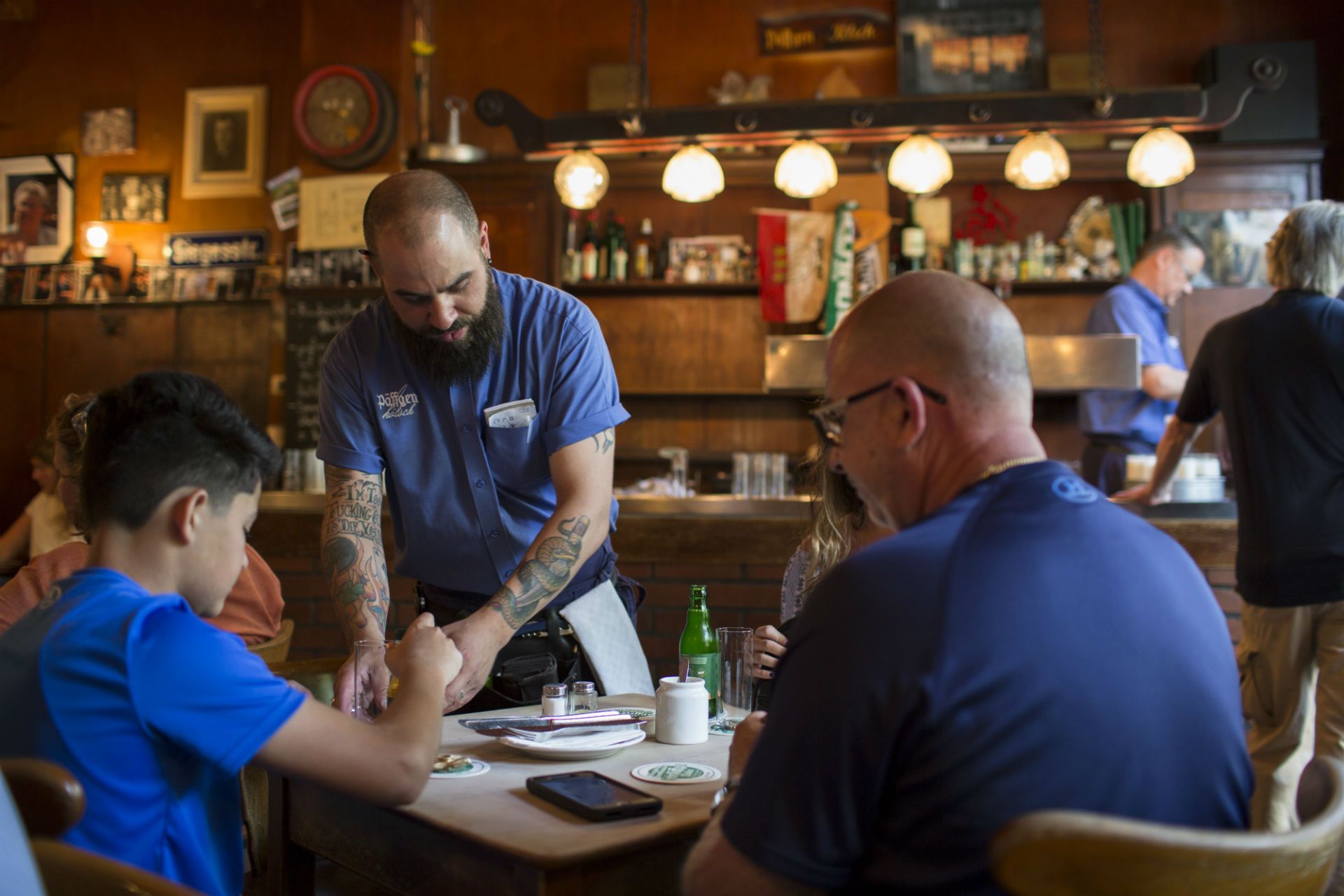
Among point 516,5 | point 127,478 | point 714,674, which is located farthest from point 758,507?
point 516,5

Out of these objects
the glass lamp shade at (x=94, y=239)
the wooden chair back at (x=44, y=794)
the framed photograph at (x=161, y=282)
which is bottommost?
the wooden chair back at (x=44, y=794)

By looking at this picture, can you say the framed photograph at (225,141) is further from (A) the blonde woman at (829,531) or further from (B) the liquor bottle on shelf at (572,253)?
(A) the blonde woman at (829,531)

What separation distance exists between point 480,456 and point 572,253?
4.35 m

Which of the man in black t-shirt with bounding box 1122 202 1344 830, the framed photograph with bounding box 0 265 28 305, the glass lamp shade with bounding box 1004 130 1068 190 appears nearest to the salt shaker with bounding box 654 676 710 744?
the man in black t-shirt with bounding box 1122 202 1344 830

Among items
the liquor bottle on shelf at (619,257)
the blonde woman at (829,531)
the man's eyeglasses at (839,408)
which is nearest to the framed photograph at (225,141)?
the liquor bottle on shelf at (619,257)

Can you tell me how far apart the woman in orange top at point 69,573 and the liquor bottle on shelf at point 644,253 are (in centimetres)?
391

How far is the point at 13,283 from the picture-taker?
24.0 feet

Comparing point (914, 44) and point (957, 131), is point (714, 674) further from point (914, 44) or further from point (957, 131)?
point (914, 44)

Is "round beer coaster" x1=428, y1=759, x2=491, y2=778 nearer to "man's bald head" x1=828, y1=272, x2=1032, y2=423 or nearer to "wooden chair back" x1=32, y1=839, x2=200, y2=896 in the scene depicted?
"wooden chair back" x1=32, y1=839, x2=200, y2=896

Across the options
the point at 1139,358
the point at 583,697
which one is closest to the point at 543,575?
the point at 583,697

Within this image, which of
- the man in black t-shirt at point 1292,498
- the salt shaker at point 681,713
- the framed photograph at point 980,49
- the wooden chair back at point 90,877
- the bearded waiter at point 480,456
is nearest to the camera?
the wooden chair back at point 90,877

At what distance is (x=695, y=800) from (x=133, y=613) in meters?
0.72

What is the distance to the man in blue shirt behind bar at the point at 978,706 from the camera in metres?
0.93

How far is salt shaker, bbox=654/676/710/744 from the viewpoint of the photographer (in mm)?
1795
